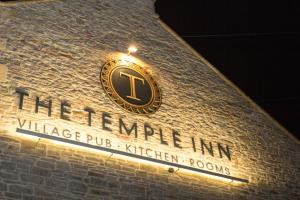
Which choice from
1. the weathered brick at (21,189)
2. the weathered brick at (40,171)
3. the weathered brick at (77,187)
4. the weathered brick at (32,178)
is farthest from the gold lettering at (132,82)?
the weathered brick at (21,189)

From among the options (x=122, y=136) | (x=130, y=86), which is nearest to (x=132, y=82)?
(x=130, y=86)

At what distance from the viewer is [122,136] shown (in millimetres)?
9086

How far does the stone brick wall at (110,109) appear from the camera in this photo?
25.9ft

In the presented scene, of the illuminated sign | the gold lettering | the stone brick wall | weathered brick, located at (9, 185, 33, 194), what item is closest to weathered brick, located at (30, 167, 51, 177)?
the stone brick wall

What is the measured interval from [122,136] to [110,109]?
0.70m

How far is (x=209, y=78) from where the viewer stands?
11891 mm

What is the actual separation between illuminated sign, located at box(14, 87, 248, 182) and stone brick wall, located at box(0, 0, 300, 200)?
7 cm

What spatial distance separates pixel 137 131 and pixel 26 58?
111 inches

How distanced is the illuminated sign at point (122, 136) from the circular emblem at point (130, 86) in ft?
1.45

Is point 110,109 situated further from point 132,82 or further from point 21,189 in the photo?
point 21,189

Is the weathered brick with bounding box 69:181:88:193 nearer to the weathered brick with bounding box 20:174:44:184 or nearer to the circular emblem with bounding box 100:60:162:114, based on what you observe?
the weathered brick with bounding box 20:174:44:184

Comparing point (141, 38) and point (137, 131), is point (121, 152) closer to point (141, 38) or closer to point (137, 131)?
point (137, 131)

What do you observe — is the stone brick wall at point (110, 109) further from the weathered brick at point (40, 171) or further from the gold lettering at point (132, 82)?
the gold lettering at point (132, 82)

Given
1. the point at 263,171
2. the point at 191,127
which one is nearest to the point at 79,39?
the point at 191,127
